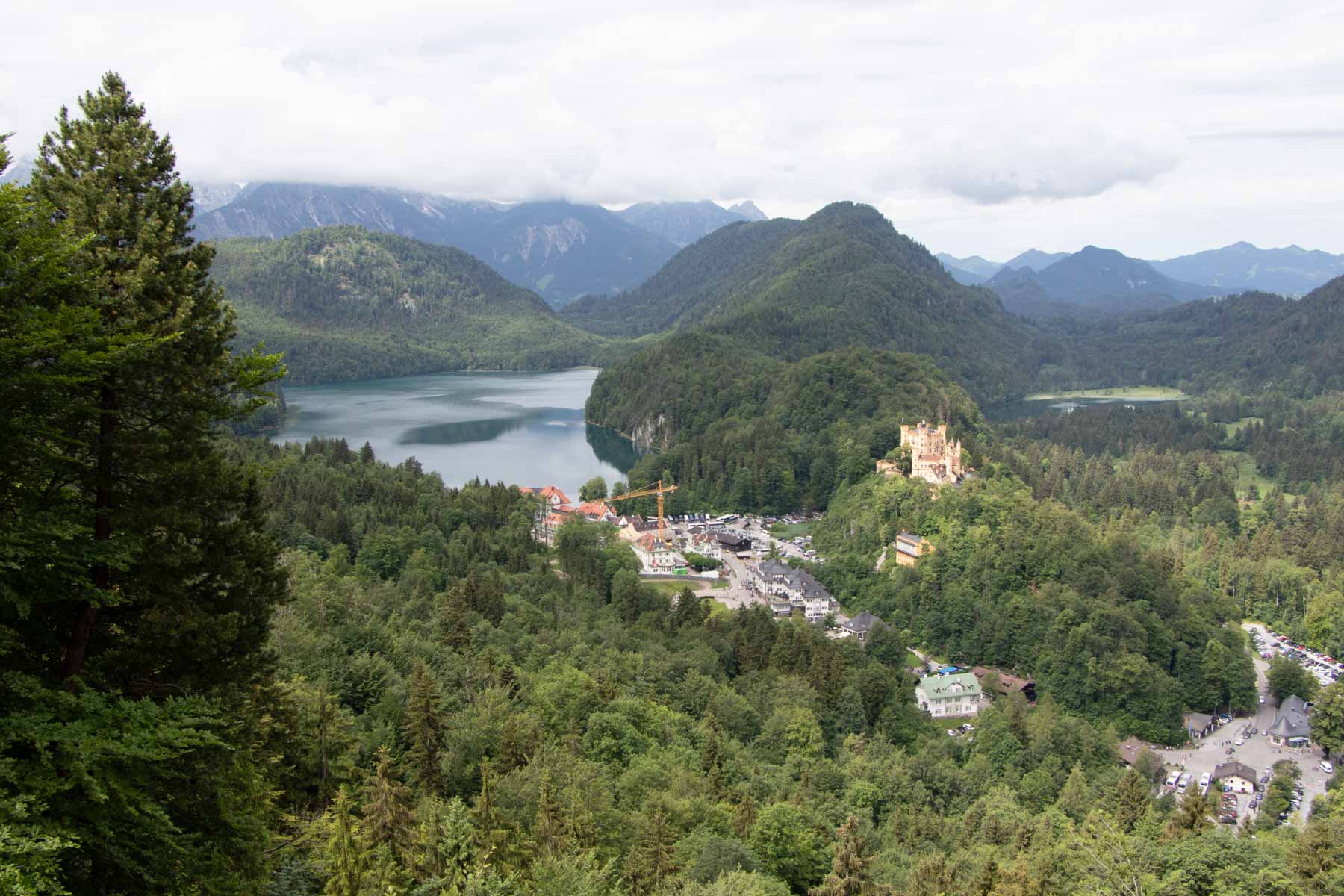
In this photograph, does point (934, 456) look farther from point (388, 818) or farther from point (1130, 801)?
point (388, 818)

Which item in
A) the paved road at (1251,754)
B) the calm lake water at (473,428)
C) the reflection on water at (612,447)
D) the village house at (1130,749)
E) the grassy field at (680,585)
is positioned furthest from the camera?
the reflection on water at (612,447)

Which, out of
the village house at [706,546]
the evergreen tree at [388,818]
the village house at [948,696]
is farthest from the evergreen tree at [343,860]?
the village house at [706,546]

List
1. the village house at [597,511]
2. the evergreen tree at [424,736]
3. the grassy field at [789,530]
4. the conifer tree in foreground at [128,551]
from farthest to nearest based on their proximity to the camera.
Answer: the grassy field at [789,530]
the village house at [597,511]
the evergreen tree at [424,736]
the conifer tree in foreground at [128,551]

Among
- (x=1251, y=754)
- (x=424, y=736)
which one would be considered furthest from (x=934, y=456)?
(x=424, y=736)

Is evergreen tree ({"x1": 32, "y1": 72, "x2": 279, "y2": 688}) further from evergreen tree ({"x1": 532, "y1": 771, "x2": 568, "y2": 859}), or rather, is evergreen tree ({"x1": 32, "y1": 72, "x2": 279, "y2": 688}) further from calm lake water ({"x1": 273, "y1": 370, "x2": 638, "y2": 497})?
calm lake water ({"x1": 273, "y1": 370, "x2": 638, "y2": 497})

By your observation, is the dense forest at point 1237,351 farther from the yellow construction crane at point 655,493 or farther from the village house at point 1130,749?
the village house at point 1130,749

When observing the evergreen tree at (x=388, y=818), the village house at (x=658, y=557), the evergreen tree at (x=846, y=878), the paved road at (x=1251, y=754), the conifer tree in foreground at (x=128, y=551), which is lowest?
the paved road at (x=1251, y=754)
